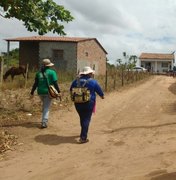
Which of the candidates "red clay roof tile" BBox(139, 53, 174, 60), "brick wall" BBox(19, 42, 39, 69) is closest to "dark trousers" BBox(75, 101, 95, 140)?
"brick wall" BBox(19, 42, 39, 69)

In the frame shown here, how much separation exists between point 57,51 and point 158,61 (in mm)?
43036

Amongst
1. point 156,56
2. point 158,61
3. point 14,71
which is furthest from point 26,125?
point 156,56

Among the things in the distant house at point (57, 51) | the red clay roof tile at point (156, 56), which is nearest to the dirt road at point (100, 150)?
the distant house at point (57, 51)

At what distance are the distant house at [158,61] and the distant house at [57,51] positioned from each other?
38929 millimetres

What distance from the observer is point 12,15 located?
38.6ft

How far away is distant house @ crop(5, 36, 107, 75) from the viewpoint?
39.5 meters

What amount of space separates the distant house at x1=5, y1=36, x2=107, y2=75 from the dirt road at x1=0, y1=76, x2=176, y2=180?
27024mm

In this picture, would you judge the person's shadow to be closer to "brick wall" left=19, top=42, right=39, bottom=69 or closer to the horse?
the horse

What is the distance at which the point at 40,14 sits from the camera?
1196 centimetres

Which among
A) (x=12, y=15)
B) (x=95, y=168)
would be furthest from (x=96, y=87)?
(x=12, y=15)

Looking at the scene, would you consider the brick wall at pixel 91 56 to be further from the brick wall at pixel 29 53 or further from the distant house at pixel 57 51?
the brick wall at pixel 29 53

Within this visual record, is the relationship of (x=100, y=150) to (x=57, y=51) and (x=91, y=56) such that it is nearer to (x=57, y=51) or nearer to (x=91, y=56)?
(x=57, y=51)

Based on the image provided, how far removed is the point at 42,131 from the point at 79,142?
159 cm

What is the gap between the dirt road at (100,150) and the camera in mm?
6621
